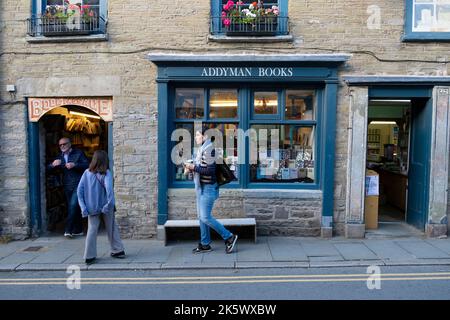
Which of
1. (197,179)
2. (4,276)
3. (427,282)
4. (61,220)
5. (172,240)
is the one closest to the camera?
(427,282)

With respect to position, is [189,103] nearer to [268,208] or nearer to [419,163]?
[268,208]

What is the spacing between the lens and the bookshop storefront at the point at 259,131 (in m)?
7.12

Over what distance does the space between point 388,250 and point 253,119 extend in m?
3.60

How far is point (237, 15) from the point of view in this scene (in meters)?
7.14

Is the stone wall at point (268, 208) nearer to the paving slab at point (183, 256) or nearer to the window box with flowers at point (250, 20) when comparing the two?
the paving slab at point (183, 256)

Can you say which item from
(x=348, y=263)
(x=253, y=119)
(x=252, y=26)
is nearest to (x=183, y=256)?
(x=348, y=263)

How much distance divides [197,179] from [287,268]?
2.12m

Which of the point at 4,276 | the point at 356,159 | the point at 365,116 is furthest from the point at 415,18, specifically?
the point at 4,276

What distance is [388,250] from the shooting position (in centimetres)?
636

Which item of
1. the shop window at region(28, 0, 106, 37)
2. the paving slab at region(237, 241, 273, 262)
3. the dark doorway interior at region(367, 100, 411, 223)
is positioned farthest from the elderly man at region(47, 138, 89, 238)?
the dark doorway interior at region(367, 100, 411, 223)

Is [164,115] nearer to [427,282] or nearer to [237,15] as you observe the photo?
[237,15]

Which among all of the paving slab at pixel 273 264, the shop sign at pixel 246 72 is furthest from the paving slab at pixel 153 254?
the shop sign at pixel 246 72

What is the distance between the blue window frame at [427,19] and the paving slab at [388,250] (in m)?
4.16

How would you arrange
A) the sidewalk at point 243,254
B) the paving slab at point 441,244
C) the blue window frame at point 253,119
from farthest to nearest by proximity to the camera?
the blue window frame at point 253,119 → the paving slab at point 441,244 → the sidewalk at point 243,254
